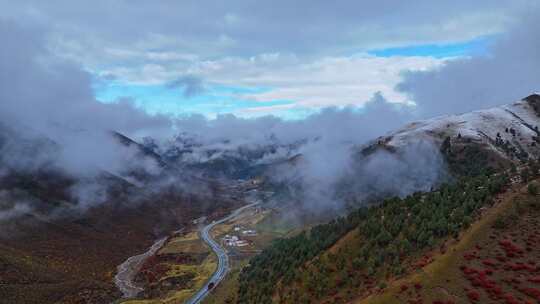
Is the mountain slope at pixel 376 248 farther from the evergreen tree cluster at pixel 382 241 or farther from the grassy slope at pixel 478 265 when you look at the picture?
the grassy slope at pixel 478 265

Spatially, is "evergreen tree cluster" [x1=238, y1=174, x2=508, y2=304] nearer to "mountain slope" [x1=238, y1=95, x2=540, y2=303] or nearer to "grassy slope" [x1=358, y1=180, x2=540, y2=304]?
"mountain slope" [x1=238, y1=95, x2=540, y2=303]

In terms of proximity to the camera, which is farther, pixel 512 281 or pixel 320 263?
pixel 320 263

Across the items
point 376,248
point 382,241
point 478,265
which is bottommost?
point 376,248

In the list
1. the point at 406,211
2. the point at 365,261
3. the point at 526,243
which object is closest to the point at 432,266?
the point at 526,243

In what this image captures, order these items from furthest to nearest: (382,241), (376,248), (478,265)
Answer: (382,241)
(376,248)
(478,265)

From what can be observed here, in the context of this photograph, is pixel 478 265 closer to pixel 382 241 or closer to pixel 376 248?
pixel 376 248

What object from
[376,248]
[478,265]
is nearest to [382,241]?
[376,248]

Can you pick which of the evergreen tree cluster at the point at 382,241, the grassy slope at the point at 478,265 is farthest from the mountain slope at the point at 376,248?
the grassy slope at the point at 478,265

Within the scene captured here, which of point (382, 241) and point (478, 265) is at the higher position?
point (478, 265)

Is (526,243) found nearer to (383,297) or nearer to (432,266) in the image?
(432,266)
